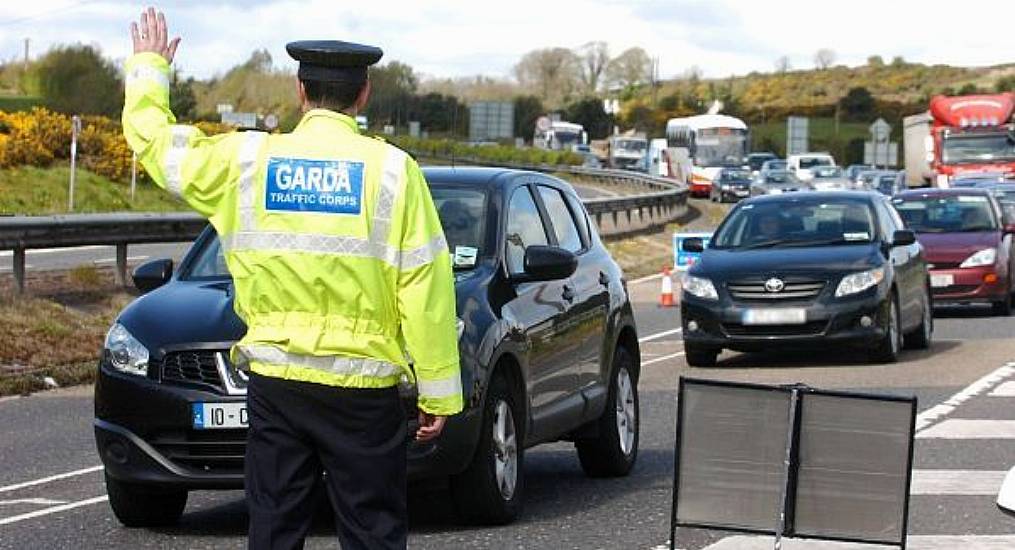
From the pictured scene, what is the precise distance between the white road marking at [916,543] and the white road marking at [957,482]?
4.58 feet

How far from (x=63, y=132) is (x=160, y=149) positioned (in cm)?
4545

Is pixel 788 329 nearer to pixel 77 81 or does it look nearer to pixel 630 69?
pixel 77 81

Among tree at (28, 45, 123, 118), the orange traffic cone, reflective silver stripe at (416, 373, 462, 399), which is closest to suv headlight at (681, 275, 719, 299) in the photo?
the orange traffic cone

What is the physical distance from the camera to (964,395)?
16.0 m

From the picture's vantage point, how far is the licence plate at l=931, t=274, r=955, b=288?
25281mm

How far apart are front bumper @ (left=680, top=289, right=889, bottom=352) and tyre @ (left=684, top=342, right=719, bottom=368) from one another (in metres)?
0.21

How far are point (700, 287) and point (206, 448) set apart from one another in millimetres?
9957

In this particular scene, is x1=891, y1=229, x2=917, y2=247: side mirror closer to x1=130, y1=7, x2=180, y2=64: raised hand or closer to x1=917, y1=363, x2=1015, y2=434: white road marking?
x1=917, y1=363, x2=1015, y2=434: white road marking

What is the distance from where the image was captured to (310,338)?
583 centimetres

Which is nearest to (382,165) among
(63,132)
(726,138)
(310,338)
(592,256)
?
(310,338)

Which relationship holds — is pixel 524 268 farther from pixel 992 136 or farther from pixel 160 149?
pixel 992 136

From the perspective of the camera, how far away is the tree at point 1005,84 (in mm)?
160125

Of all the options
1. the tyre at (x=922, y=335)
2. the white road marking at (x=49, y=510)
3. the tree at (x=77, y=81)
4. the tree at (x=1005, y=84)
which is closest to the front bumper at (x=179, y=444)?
the white road marking at (x=49, y=510)

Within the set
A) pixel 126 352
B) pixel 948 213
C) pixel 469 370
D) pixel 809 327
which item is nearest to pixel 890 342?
pixel 809 327
